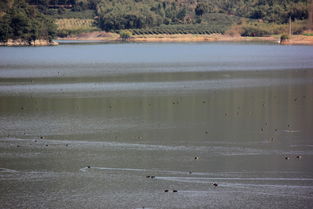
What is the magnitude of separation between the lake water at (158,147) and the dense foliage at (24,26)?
9292 centimetres

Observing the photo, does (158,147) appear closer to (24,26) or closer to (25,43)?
(24,26)

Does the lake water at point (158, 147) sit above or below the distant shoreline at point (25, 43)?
above

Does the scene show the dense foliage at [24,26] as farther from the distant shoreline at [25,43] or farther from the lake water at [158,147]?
Result: the lake water at [158,147]

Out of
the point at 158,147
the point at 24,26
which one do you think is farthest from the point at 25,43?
the point at 158,147

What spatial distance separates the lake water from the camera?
15.9 m

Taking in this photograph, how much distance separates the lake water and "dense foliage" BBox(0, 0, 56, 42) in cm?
9292

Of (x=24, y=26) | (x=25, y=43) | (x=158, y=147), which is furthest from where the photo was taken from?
(x=25, y=43)

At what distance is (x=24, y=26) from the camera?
429ft

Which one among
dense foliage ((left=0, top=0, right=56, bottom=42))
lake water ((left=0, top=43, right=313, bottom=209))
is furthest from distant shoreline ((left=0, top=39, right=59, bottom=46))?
lake water ((left=0, top=43, right=313, bottom=209))

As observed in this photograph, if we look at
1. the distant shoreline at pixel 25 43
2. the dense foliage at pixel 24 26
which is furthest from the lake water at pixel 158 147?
the distant shoreline at pixel 25 43

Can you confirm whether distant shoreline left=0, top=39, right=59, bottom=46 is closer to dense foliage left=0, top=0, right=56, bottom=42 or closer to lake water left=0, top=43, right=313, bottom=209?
dense foliage left=0, top=0, right=56, bottom=42

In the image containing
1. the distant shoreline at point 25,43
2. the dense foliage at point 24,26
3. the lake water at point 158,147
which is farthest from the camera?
the distant shoreline at point 25,43

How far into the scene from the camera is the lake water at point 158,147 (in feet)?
52.2

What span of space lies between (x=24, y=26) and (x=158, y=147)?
11362 cm
